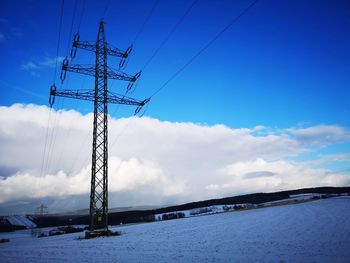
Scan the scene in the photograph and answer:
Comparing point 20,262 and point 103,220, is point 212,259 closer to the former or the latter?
point 20,262

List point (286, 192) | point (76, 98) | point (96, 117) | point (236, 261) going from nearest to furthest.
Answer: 1. point (236, 261)
2. point (76, 98)
3. point (96, 117)
4. point (286, 192)

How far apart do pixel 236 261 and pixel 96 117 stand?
18.9 m

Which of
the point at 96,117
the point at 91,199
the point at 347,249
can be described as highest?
the point at 96,117

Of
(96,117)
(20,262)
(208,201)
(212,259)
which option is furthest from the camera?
(208,201)

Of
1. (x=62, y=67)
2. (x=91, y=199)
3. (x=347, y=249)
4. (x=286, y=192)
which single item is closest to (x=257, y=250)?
(x=347, y=249)

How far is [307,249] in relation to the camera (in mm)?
13797

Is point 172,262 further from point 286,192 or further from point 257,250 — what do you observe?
point 286,192

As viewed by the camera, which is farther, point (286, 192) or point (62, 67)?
point (286, 192)

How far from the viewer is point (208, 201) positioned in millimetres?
188875

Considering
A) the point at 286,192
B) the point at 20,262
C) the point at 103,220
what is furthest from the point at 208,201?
the point at 20,262

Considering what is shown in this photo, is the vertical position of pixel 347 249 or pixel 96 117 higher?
pixel 96 117

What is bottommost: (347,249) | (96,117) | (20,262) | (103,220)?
(347,249)

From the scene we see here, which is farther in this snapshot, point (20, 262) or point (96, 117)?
point (96, 117)

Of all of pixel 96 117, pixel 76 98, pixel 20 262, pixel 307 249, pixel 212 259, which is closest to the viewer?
pixel 212 259
